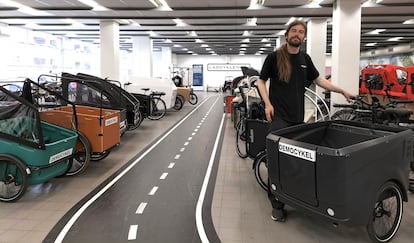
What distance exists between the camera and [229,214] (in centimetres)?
348

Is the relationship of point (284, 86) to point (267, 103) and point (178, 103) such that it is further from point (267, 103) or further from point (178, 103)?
point (178, 103)

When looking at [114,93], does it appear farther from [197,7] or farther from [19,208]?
[197,7]

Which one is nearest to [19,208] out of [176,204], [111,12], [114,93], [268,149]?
[176,204]

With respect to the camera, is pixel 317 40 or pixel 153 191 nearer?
pixel 153 191

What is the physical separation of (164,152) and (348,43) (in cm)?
571

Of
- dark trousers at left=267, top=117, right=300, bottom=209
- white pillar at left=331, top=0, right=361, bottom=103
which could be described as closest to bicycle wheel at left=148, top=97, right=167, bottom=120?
white pillar at left=331, top=0, right=361, bottom=103

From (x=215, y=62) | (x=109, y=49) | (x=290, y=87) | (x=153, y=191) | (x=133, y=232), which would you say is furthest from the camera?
(x=215, y=62)

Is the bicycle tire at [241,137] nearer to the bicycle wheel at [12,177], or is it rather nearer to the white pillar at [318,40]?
the bicycle wheel at [12,177]

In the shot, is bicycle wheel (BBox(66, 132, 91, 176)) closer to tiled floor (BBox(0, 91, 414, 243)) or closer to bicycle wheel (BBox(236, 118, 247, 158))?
tiled floor (BBox(0, 91, 414, 243))

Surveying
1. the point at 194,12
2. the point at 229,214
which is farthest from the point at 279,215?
the point at 194,12

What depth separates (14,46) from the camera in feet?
A: 50.4

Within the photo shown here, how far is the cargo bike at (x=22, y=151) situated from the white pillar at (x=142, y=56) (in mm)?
14718

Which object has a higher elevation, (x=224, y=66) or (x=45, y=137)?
(x=224, y=66)

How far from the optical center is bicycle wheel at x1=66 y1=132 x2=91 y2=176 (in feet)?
15.4
